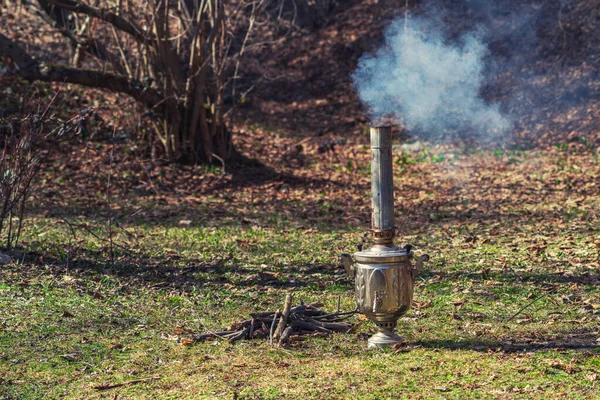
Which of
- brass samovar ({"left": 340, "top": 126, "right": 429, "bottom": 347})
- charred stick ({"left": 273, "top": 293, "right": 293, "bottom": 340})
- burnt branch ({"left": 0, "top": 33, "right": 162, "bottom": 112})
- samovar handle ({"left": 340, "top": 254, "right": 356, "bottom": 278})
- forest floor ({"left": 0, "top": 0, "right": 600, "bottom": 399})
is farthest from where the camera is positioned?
burnt branch ({"left": 0, "top": 33, "right": 162, "bottom": 112})

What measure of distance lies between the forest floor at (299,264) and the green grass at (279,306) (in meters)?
0.02

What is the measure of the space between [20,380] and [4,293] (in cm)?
222

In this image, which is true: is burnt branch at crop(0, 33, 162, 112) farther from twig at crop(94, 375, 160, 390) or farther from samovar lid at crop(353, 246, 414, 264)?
twig at crop(94, 375, 160, 390)

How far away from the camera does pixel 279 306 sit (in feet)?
22.6

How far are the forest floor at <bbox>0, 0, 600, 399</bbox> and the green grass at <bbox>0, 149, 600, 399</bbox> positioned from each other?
0.02 m

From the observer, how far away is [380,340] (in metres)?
5.52

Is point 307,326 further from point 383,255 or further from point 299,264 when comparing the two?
point 299,264

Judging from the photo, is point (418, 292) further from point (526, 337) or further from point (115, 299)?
point (115, 299)

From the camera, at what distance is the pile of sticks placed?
5777mm

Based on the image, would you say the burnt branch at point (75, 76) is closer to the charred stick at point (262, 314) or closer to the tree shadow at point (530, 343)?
the charred stick at point (262, 314)

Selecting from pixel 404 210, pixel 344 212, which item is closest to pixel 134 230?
pixel 344 212

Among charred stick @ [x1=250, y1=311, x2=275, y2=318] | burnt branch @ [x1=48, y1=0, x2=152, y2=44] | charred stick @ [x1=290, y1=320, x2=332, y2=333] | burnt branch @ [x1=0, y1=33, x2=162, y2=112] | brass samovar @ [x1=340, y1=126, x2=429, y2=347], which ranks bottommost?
charred stick @ [x1=290, y1=320, x2=332, y2=333]

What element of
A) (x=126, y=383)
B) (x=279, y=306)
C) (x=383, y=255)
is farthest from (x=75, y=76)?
Result: (x=126, y=383)

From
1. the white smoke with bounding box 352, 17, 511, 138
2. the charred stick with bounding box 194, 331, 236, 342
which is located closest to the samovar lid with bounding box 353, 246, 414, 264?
the charred stick with bounding box 194, 331, 236, 342
